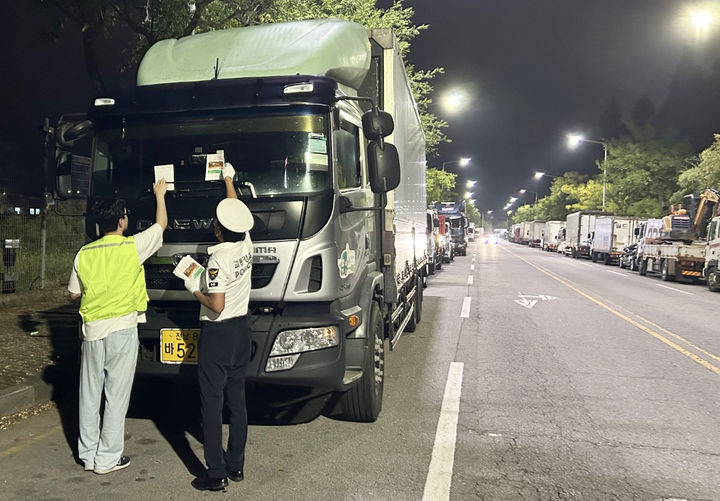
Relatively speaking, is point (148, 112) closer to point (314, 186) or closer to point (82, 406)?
point (314, 186)

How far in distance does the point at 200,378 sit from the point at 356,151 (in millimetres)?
2347

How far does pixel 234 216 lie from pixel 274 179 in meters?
0.79

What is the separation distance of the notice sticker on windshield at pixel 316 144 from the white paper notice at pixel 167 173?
108cm

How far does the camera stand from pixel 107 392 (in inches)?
162

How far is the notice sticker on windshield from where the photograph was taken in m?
4.57

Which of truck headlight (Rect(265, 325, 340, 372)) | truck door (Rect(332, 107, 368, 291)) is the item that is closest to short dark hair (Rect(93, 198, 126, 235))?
truck headlight (Rect(265, 325, 340, 372))

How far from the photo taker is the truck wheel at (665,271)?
23.7m

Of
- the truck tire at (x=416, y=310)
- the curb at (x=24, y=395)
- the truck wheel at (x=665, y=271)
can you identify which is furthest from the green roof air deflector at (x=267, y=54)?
the truck wheel at (x=665, y=271)

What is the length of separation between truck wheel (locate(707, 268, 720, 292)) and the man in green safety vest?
19.9 m

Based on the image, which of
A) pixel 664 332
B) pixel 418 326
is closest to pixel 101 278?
pixel 418 326

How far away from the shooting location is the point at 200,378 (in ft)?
12.4

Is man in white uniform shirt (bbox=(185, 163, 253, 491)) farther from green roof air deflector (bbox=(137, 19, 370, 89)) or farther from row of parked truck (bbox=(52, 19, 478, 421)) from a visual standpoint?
green roof air deflector (bbox=(137, 19, 370, 89))

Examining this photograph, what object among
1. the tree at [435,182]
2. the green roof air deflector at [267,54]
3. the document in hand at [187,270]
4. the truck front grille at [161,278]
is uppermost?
the tree at [435,182]

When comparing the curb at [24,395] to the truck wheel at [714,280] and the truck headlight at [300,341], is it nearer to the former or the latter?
the truck headlight at [300,341]
